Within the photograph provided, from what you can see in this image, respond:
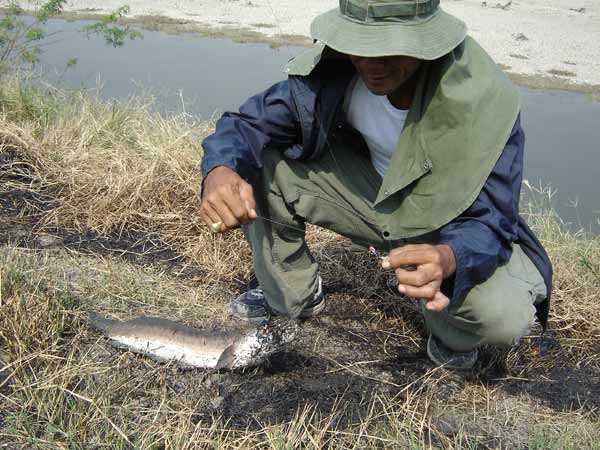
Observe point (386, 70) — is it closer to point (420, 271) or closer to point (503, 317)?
point (420, 271)

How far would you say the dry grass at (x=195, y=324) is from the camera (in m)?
2.33

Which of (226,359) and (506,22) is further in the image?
(506,22)

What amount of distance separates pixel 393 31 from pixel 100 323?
5.44 feet

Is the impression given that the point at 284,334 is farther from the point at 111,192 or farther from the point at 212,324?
the point at 111,192

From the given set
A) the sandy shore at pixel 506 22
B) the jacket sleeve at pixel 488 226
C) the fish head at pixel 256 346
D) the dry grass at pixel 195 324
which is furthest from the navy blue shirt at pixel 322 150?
the sandy shore at pixel 506 22

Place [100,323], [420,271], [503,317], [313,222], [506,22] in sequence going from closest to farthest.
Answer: [420,271] → [503,317] → [100,323] → [313,222] → [506,22]

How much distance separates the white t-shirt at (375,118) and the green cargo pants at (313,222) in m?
0.16

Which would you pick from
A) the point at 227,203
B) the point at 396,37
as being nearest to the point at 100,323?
the point at 227,203

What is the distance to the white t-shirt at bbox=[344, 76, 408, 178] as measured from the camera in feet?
8.79

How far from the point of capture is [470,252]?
2.29 m

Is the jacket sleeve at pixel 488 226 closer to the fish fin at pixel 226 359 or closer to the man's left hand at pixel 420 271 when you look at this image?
the man's left hand at pixel 420 271

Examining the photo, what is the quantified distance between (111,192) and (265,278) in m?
1.32

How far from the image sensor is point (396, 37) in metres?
2.24

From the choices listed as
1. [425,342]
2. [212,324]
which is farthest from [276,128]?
[425,342]
